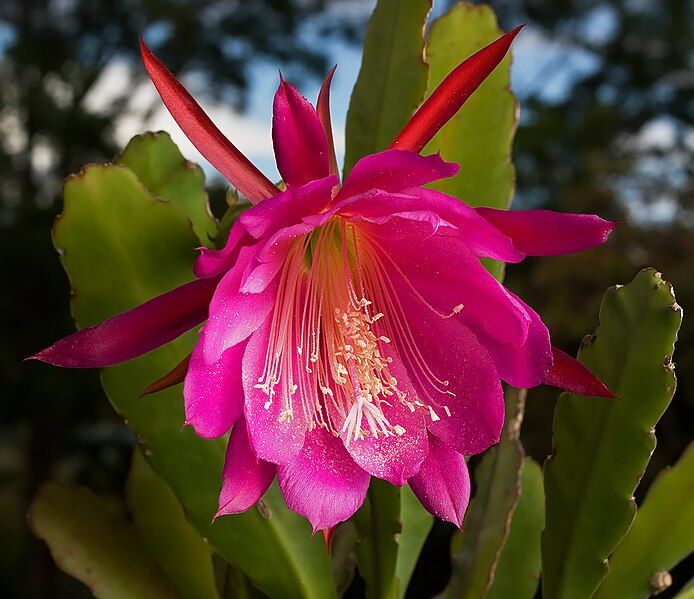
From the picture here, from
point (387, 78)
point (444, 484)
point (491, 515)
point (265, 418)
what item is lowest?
point (491, 515)

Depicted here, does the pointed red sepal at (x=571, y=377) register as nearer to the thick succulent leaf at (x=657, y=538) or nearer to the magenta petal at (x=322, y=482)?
the magenta petal at (x=322, y=482)

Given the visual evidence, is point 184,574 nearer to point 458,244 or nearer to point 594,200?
point 458,244

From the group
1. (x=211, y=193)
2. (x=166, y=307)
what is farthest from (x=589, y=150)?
(x=166, y=307)

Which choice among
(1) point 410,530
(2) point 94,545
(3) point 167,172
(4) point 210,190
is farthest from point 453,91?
(4) point 210,190

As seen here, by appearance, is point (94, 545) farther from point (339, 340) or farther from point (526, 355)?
point (526, 355)

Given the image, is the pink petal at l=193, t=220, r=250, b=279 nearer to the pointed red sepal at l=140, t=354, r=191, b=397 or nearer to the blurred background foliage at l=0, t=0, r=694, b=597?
the pointed red sepal at l=140, t=354, r=191, b=397

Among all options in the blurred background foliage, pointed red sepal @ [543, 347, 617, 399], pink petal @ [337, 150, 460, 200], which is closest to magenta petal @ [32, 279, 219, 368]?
pink petal @ [337, 150, 460, 200]

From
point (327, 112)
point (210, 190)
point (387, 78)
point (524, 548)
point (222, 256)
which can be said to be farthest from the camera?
point (210, 190)
